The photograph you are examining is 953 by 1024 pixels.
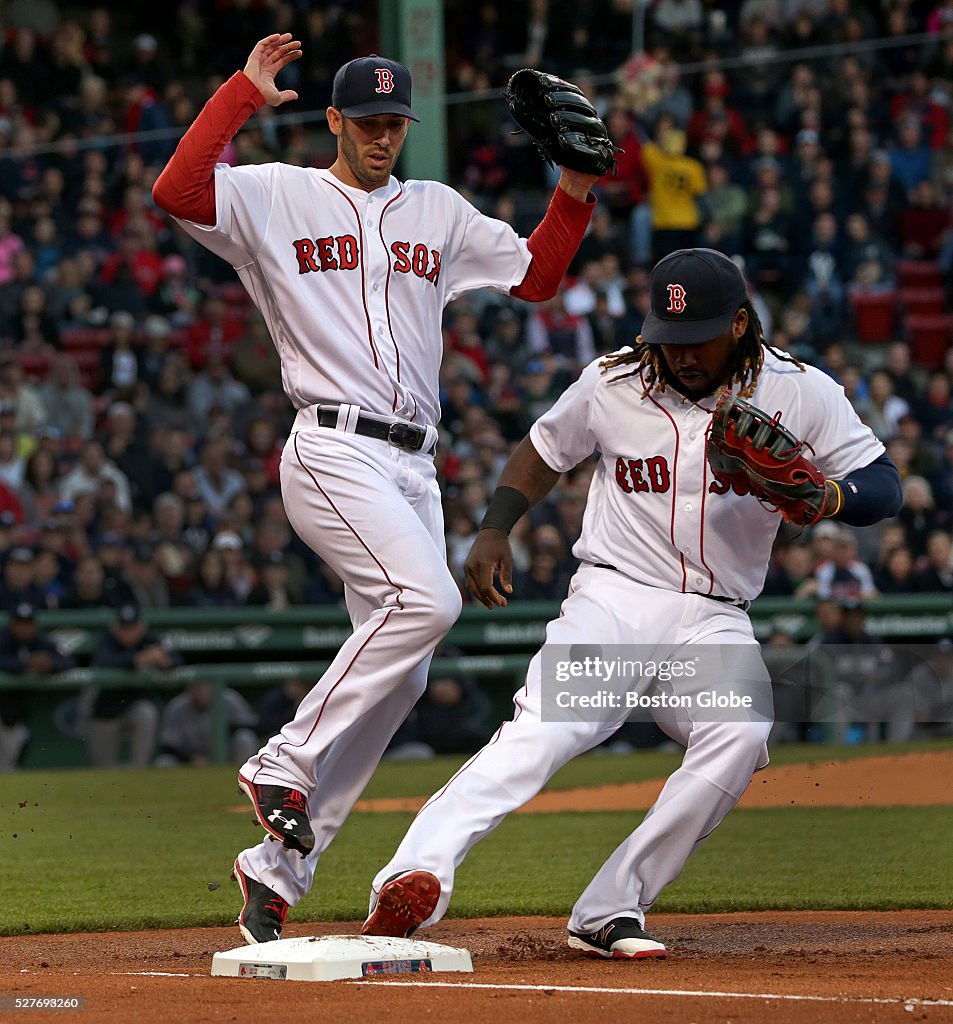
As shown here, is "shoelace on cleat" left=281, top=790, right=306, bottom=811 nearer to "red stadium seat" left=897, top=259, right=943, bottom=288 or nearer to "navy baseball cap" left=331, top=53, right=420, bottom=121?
"navy baseball cap" left=331, top=53, right=420, bottom=121

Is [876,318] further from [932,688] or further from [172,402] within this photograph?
[172,402]

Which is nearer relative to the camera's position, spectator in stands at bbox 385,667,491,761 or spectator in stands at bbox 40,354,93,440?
spectator in stands at bbox 385,667,491,761

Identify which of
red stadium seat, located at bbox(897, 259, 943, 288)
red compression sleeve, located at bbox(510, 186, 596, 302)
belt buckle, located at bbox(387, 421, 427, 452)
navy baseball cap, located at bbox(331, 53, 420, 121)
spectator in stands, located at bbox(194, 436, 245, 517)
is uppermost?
navy baseball cap, located at bbox(331, 53, 420, 121)

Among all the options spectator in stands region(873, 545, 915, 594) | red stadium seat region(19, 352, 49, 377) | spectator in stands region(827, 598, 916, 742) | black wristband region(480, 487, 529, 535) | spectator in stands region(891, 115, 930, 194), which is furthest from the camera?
spectator in stands region(891, 115, 930, 194)

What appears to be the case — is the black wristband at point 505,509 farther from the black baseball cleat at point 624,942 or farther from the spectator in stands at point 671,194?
the spectator in stands at point 671,194

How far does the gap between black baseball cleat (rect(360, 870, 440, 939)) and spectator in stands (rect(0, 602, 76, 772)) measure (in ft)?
23.2

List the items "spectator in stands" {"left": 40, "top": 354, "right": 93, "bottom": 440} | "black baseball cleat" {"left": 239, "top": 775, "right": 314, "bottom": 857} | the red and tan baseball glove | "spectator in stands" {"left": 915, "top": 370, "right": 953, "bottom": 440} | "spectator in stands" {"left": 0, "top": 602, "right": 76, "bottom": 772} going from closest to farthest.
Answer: the red and tan baseball glove
"black baseball cleat" {"left": 239, "top": 775, "right": 314, "bottom": 857}
"spectator in stands" {"left": 0, "top": 602, "right": 76, "bottom": 772}
"spectator in stands" {"left": 40, "top": 354, "right": 93, "bottom": 440}
"spectator in stands" {"left": 915, "top": 370, "right": 953, "bottom": 440}

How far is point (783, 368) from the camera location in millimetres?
4668

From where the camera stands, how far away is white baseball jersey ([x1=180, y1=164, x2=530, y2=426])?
182 inches

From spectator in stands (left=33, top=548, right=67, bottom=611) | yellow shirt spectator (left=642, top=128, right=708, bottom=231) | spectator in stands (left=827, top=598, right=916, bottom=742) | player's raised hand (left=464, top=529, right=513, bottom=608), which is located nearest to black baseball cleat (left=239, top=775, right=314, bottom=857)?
player's raised hand (left=464, top=529, right=513, bottom=608)

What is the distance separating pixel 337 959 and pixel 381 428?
1419mm

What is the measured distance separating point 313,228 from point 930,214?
12.1m

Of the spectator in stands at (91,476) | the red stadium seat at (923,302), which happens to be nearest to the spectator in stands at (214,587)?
the spectator in stands at (91,476)

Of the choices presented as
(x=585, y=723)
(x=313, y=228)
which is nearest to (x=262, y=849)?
(x=585, y=723)
